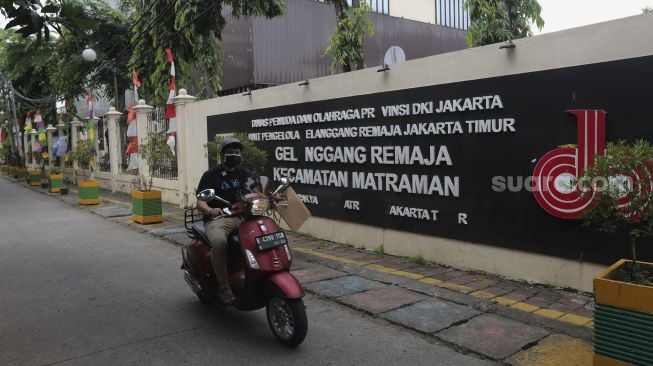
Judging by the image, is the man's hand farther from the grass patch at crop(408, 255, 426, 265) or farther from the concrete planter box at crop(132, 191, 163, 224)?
the concrete planter box at crop(132, 191, 163, 224)

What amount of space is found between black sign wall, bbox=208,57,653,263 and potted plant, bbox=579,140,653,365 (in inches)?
56.7

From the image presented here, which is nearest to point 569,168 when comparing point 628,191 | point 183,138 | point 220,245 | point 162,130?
point 628,191

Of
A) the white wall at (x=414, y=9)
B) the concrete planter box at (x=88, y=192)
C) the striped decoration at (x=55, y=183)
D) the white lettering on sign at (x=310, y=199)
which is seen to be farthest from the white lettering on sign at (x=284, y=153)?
the white wall at (x=414, y=9)

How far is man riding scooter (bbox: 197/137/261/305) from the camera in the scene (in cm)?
439

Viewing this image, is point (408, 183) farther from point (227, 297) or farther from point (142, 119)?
point (142, 119)

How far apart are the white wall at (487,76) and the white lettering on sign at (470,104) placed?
0.26 m

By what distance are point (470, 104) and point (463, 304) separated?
2412mm

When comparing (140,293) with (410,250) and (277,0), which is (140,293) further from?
(277,0)

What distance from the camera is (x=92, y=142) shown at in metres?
17.5

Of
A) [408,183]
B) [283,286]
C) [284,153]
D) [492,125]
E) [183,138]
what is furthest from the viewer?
[183,138]

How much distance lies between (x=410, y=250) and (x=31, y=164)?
36.4 metres

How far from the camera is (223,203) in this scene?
4.70 metres

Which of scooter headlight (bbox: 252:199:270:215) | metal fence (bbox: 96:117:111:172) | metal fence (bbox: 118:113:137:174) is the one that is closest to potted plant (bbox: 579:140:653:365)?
scooter headlight (bbox: 252:199:270:215)

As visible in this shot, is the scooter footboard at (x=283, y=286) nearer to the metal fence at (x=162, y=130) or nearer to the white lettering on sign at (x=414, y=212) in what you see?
the white lettering on sign at (x=414, y=212)
